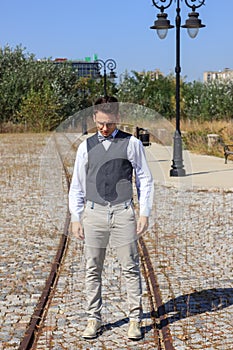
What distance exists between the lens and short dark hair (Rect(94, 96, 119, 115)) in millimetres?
4438

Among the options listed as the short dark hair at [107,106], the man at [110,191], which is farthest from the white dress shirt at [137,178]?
the short dark hair at [107,106]

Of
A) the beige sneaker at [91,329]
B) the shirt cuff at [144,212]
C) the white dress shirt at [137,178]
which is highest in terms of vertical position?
the white dress shirt at [137,178]

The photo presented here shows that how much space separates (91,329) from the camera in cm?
475

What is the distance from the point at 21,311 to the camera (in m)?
5.41

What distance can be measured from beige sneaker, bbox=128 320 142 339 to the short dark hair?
1.60 meters

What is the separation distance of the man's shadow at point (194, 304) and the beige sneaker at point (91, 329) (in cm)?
55

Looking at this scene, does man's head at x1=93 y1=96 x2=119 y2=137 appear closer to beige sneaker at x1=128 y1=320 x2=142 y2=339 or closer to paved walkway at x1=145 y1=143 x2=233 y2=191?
beige sneaker at x1=128 y1=320 x2=142 y2=339

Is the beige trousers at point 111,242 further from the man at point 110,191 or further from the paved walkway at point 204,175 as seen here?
the paved walkway at point 204,175

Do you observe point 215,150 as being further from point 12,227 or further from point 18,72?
point 18,72

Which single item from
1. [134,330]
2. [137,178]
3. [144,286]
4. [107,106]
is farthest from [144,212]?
[144,286]

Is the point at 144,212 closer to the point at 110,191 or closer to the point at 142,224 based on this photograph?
the point at 142,224

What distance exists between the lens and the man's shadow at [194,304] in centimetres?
521

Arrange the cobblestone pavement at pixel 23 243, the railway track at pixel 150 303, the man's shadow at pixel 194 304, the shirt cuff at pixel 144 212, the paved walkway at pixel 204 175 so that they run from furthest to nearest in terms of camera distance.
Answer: the paved walkway at pixel 204 175
the cobblestone pavement at pixel 23 243
the man's shadow at pixel 194 304
the railway track at pixel 150 303
the shirt cuff at pixel 144 212

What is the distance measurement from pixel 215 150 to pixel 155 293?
16.1 metres
